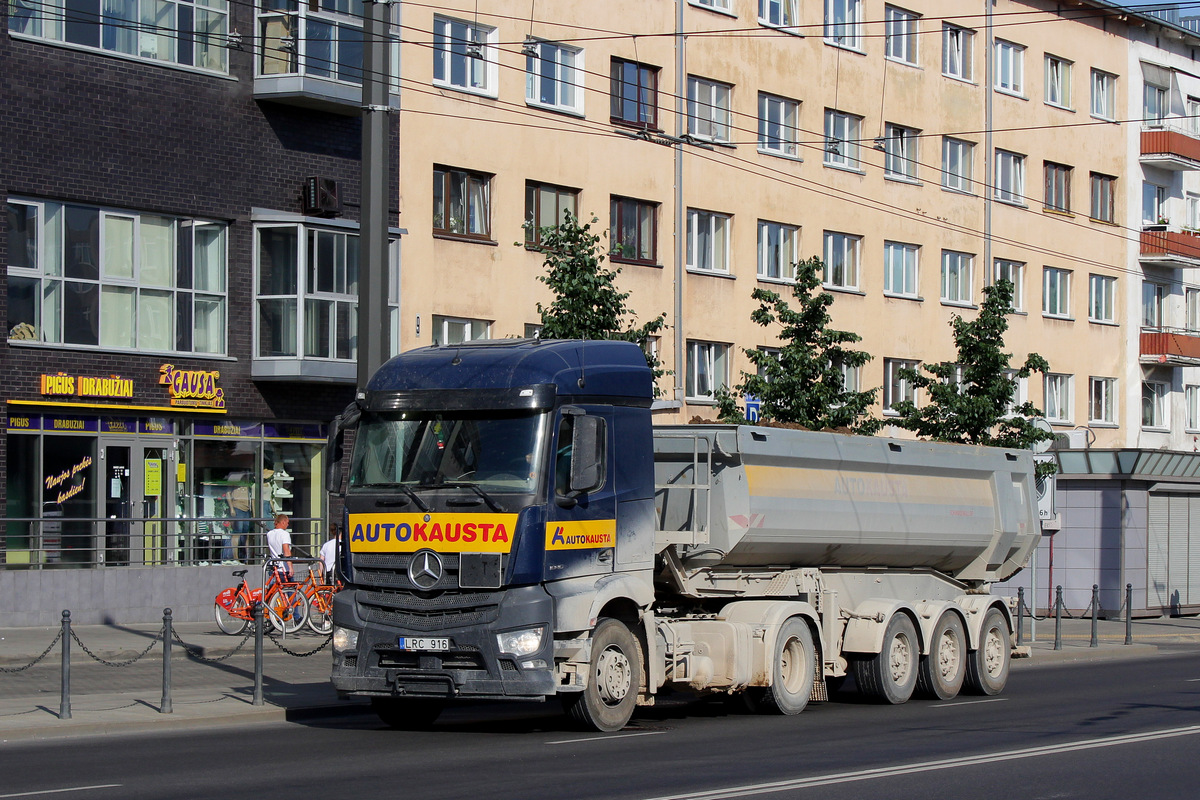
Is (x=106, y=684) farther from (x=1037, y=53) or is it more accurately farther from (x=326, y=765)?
(x=1037, y=53)

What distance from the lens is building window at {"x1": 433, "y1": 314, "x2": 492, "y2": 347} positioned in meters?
32.7

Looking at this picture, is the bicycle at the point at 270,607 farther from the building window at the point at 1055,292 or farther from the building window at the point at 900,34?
the building window at the point at 1055,292

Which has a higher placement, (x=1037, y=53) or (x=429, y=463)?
(x=1037, y=53)

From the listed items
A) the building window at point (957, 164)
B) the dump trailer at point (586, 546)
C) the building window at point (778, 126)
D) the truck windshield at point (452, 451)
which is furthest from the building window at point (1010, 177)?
the truck windshield at point (452, 451)

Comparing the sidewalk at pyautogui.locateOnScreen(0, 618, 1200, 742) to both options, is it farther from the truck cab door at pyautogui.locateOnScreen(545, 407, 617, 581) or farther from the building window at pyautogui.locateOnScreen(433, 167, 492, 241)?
the building window at pyautogui.locateOnScreen(433, 167, 492, 241)

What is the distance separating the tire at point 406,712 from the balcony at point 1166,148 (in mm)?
42989

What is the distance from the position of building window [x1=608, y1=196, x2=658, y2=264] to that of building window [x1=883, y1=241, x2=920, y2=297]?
890 centimetres

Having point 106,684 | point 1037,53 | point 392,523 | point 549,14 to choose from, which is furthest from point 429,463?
point 1037,53

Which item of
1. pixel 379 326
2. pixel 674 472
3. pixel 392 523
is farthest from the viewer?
A: pixel 379 326

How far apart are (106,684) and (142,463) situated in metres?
9.81

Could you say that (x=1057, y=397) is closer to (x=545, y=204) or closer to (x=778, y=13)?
(x=778, y=13)

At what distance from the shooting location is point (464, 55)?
3325 centimetres

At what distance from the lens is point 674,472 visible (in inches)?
627

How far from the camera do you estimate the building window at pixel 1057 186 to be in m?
49.5
